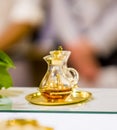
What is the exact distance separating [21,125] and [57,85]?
140mm

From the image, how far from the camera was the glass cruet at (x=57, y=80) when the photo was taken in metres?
0.81

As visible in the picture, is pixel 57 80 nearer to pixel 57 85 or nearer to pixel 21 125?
pixel 57 85

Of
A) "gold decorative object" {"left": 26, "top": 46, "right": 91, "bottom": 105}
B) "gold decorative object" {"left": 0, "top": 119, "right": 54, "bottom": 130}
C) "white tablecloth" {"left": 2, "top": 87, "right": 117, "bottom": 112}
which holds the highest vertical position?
"gold decorative object" {"left": 26, "top": 46, "right": 91, "bottom": 105}

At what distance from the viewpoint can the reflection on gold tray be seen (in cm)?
79

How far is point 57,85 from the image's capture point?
83cm

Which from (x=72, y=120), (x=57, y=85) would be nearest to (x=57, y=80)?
(x=57, y=85)

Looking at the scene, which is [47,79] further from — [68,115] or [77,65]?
[77,65]

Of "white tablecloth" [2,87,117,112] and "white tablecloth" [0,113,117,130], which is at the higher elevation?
"white tablecloth" [2,87,117,112]

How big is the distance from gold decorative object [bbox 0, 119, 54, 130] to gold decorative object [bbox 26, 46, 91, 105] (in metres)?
0.05

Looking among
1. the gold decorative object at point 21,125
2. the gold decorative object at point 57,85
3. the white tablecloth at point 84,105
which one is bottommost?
the gold decorative object at point 21,125

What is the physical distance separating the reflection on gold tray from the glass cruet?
0.6 inches

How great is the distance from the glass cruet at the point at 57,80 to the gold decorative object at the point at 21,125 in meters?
0.08

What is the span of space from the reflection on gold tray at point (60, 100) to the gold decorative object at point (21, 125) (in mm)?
54

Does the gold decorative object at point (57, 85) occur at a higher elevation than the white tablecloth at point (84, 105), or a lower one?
higher
